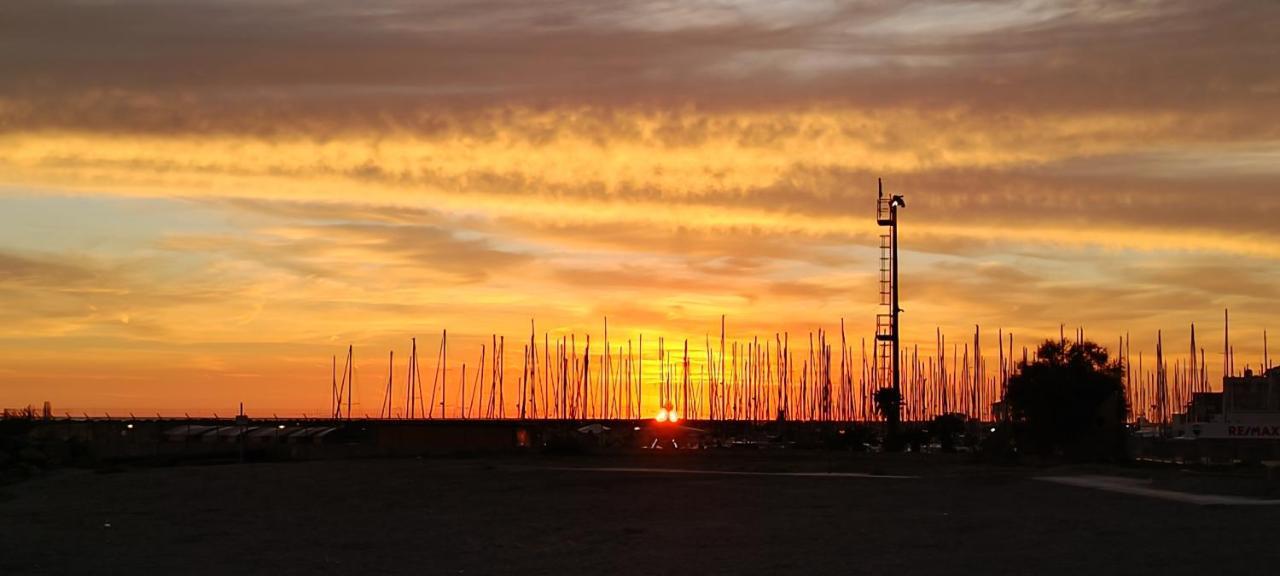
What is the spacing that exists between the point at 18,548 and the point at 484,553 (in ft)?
31.1

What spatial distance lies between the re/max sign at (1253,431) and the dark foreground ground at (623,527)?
58823 millimetres

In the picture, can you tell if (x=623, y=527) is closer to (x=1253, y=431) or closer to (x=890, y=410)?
(x=890, y=410)

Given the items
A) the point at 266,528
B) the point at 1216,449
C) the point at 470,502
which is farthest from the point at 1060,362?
the point at 266,528

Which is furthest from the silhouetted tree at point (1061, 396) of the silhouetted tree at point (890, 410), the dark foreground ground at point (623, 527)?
the dark foreground ground at point (623, 527)

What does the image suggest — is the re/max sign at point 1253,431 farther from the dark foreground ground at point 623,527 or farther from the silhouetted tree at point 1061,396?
the dark foreground ground at point 623,527

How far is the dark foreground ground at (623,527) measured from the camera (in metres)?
22.2

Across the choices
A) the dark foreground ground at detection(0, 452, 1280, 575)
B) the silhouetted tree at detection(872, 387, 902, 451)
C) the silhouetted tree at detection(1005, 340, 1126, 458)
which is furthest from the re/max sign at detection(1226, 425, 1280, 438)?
the dark foreground ground at detection(0, 452, 1280, 575)

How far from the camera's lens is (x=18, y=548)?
27078 millimetres

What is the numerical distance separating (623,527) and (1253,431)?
269ft

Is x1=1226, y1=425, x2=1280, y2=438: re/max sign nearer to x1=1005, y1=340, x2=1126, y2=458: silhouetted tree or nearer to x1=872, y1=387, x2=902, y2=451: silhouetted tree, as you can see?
x1=1005, y1=340, x2=1126, y2=458: silhouetted tree

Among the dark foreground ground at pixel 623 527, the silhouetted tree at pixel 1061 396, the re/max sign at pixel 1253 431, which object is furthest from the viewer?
the re/max sign at pixel 1253 431

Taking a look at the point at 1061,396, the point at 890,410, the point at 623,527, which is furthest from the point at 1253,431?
the point at 623,527

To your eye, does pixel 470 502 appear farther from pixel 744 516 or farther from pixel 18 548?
pixel 18 548

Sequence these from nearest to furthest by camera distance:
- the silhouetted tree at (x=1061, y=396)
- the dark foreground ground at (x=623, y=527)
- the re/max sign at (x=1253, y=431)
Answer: the dark foreground ground at (x=623, y=527)
the silhouetted tree at (x=1061, y=396)
the re/max sign at (x=1253, y=431)
